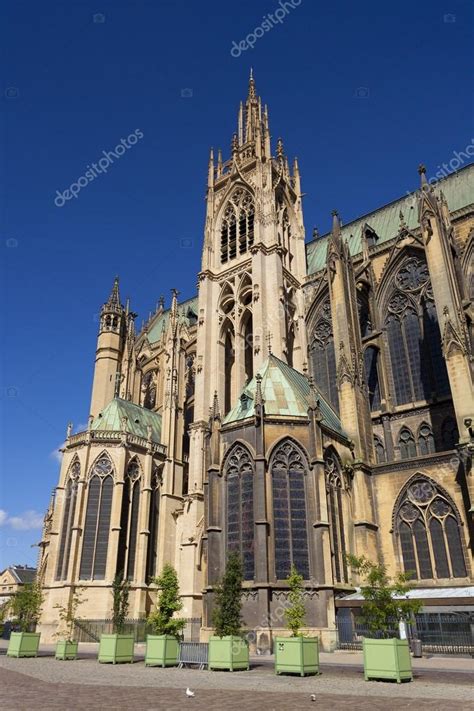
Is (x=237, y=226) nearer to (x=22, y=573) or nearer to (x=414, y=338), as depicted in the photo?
(x=414, y=338)

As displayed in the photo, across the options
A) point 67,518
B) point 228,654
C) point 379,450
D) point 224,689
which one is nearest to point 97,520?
point 67,518

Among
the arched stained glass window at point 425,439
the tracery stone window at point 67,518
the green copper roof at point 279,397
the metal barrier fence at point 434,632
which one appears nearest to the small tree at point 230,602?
the metal barrier fence at point 434,632

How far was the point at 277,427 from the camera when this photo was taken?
93.1ft

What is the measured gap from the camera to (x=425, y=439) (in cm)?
3431

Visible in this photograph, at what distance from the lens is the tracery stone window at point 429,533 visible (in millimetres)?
27922

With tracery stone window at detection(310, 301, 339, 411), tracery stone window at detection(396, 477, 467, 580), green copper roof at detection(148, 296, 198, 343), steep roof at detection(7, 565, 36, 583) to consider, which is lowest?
tracery stone window at detection(396, 477, 467, 580)

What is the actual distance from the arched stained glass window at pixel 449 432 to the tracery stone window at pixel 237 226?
895 inches

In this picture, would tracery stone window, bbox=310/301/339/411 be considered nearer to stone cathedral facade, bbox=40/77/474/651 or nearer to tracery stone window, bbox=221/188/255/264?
stone cathedral facade, bbox=40/77/474/651

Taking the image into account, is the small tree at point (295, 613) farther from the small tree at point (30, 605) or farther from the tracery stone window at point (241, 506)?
the small tree at point (30, 605)

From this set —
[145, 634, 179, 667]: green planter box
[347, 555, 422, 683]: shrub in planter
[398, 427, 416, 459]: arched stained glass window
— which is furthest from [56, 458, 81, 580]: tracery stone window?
[398, 427, 416, 459]: arched stained glass window

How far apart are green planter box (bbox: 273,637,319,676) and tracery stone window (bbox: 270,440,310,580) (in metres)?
9.40

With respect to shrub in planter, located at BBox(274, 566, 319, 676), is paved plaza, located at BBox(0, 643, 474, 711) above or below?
below

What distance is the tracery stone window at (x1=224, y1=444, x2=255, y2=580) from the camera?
26.3m

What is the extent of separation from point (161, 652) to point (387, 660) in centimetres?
835
